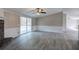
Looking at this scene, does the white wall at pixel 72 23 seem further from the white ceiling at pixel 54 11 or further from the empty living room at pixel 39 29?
the white ceiling at pixel 54 11

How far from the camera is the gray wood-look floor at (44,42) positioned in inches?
92.7

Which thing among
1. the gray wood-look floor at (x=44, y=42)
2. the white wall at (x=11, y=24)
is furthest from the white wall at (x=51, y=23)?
the white wall at (x=11, y=24)

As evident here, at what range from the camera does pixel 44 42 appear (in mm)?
2377

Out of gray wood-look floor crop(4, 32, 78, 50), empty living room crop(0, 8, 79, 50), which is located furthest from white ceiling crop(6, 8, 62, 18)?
gray wood-look floor crop(4, 32, 78, 50)

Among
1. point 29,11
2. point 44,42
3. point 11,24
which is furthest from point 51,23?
point 11,24

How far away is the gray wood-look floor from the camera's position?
2354 mm

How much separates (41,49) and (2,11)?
1.26m

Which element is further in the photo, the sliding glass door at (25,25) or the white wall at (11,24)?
the sliding glass door at (25,25)

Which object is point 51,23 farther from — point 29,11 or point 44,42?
point 29,11

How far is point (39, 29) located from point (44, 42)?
341 mm

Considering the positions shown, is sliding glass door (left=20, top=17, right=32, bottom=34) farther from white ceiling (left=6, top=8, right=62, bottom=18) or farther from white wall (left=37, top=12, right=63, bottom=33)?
white wall (left=37, top=12, right=63, bottom=33)
